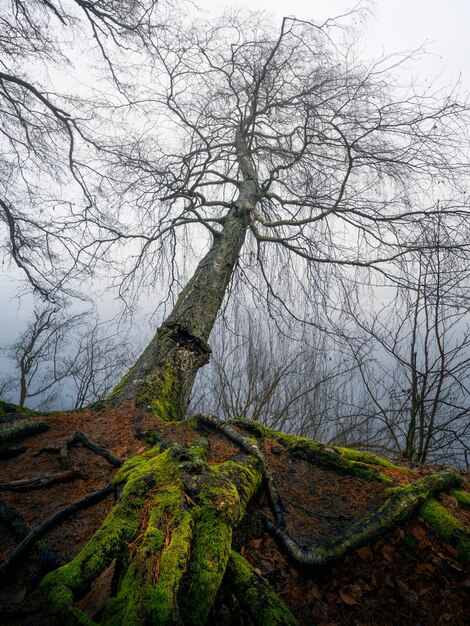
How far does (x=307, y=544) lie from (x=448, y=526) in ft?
2.45

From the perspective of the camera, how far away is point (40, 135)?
18.6ft

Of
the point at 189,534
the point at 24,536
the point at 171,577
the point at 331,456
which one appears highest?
the point at 331,456

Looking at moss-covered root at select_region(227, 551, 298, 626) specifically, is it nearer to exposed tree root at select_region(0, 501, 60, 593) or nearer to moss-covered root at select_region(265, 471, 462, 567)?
moss-covered root at select_region(265, 471, 462, 567)

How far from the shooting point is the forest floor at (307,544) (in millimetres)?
1293

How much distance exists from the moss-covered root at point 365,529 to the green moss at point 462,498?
23cm

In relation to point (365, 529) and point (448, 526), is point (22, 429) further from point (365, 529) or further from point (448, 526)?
point (448, 526)

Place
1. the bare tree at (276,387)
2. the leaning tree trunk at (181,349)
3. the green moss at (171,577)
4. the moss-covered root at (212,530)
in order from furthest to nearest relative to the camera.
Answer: the bare tree at (276,387) → the leaning tree trunk at (181,349) → the moss-covered root at (212,530) → the green moss at (171,577)

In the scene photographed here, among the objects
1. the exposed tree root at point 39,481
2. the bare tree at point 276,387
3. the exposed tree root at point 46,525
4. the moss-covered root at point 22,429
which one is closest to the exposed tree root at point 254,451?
the exposed tree root at point 46,525

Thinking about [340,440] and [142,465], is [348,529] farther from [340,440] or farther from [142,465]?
[340,440]

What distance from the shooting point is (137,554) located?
119 cm

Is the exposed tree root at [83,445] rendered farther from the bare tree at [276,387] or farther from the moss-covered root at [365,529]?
the bare tree at [276,387]

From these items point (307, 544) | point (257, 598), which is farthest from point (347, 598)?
point (257, 598)

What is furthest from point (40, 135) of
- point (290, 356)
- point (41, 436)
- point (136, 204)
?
point (290, 356)

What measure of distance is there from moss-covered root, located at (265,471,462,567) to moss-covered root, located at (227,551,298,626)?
30 cm
